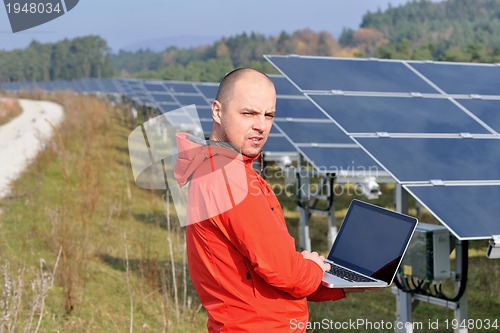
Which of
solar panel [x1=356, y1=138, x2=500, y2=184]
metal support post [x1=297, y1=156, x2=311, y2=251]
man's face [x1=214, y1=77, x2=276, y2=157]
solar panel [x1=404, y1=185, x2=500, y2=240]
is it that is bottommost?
metal support post [x1=297, y1=156, x2=311, y2=251]

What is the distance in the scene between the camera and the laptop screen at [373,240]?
3574 millimetres

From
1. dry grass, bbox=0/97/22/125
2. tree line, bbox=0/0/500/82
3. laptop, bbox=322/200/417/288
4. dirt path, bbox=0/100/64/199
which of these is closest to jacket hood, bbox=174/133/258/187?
laptop, bbox=322/200/417/288

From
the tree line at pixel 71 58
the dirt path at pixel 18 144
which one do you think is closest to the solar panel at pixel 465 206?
the dirt path at pixel 18 144

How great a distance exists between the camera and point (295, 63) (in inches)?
312

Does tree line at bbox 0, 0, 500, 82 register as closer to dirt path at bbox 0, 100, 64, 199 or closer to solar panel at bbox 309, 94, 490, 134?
dirt path at bbox 0, 100, 64, 199

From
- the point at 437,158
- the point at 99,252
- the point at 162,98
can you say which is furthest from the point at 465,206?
the point at 162,98

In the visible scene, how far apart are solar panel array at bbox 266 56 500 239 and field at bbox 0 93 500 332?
1.14m

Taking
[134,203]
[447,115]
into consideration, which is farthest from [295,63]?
[134,203]

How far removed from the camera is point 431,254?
538 cm

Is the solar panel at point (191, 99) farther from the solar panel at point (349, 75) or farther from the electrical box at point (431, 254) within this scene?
the electrical box at point (431, 254)

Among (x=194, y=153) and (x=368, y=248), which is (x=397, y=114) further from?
(x=194, y=153)

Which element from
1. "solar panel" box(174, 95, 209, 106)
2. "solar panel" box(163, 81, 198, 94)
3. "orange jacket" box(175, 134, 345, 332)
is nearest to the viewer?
"orange jacket" box(175, 134, 345, 332)

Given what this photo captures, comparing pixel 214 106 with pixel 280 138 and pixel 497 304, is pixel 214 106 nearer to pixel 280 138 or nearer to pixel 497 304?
pixel 497 304

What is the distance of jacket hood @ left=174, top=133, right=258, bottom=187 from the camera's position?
117 inches
